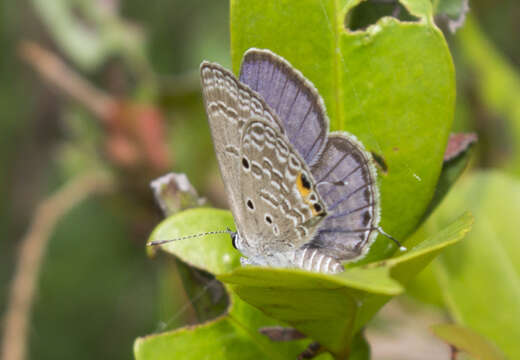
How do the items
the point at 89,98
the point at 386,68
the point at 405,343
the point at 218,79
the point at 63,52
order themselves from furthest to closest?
the point at 63,52 → the point at 89,98 → the point at 405,343 → the point at 218,79 → the point at 386,68

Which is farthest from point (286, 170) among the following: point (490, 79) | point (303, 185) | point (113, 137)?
point (113, 137)

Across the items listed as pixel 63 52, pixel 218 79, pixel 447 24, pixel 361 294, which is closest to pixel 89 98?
pixel 63 52

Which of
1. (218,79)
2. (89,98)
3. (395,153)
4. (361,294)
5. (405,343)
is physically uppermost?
(89,98)

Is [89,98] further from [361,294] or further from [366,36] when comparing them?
[361,294]

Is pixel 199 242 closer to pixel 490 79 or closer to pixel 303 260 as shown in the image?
pixel 303 260

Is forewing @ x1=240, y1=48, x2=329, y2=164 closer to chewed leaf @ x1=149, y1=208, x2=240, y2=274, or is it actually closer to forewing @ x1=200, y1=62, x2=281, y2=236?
forewing @ x1=200, y1=62, x2=281, y2=236

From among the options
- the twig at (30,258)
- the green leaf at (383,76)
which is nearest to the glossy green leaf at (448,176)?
the green leaf at (383,76)
